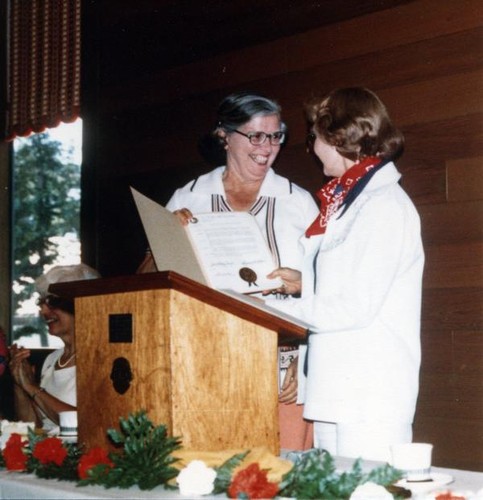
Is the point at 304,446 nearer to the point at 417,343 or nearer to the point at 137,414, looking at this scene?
the point at 417,343

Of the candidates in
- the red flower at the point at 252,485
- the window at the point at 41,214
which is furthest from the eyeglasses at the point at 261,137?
the window at the point at 41,214

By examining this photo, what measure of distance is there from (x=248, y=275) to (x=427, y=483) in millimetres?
992

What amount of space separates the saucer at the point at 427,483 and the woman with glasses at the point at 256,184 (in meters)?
1.32

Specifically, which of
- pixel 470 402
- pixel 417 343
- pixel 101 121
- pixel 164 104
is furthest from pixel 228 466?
pixel 101 121

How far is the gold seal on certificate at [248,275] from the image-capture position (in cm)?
224

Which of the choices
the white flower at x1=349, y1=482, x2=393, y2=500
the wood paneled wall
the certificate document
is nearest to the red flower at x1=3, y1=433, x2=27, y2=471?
the certificate document

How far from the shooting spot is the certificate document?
196cm

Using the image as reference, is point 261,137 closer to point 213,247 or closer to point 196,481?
point 213,247

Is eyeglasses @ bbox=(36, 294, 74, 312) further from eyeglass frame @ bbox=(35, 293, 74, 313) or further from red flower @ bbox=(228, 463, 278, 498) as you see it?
red flower @ bbox=(228, 463, 278, 498)

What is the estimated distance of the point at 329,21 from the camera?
3439 millimetres

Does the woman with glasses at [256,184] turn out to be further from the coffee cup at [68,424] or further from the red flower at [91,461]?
the red flower at [91,461]

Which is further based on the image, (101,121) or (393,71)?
(101,121)

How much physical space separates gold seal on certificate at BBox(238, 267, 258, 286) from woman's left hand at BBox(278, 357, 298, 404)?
538 mm

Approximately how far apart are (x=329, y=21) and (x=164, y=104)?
99 centimetres
